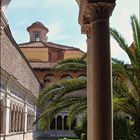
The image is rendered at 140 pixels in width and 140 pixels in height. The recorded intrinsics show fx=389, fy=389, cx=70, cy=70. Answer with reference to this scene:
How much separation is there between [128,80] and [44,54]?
43.6 metres

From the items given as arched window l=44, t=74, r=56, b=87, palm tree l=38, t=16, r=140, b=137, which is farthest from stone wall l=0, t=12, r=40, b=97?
arched window l=44, t=74, r=56, b=87

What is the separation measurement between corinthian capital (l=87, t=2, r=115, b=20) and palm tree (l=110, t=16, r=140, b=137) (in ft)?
17.5

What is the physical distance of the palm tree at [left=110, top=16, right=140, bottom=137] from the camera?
12.6 m

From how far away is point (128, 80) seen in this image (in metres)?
13.3

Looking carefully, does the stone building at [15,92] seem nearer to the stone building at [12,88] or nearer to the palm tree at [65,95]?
the stone building at [12,88]

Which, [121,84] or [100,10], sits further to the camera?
[121,84]

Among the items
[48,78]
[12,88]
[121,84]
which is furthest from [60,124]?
[121,84]

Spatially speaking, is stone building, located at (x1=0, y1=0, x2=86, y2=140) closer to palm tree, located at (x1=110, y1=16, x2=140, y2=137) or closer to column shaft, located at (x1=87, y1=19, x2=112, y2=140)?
column shaft, located at (x1=87, y1=19, x2=112, y2=140)

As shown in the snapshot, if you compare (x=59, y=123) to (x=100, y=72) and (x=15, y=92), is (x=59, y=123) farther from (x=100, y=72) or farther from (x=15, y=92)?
(x=100, y=72)

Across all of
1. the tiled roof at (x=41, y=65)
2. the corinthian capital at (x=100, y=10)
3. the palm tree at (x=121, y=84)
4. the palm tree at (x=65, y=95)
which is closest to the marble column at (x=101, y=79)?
the corinthian capital at (x=100, y=10)

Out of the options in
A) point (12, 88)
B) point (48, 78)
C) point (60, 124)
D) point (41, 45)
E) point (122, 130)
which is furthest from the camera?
point (41, 45)

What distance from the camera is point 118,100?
12.6 m

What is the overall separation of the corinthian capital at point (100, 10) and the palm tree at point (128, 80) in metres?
5.34

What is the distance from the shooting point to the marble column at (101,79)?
21.5 ft
